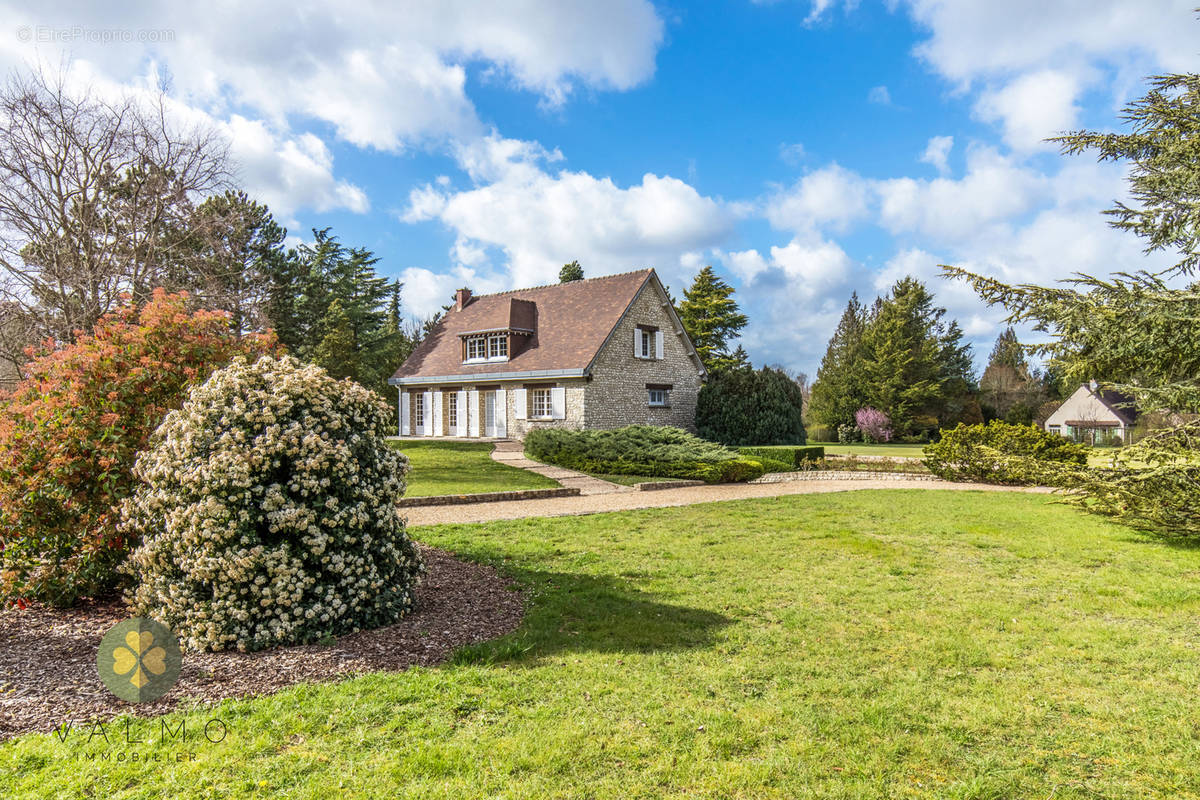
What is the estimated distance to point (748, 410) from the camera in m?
27.9

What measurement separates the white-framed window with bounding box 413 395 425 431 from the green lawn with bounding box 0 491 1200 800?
76.1 ft

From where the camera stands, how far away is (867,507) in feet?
39.5

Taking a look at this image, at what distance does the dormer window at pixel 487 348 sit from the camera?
26.6 m

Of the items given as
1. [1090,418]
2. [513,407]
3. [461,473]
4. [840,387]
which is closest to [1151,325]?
[461,473]

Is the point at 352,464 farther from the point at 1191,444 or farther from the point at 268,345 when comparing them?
the point at 1191,444

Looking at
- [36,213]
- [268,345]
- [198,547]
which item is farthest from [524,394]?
[198,547]

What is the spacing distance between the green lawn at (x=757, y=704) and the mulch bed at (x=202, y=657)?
24 cm

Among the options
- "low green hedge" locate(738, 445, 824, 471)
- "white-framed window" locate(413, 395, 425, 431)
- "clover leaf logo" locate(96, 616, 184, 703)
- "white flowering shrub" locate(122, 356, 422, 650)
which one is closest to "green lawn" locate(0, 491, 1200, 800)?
"clover leaf logo" locate(96, 616, 184, 703)

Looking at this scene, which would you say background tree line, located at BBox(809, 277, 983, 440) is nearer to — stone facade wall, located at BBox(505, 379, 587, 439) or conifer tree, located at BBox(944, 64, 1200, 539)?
stone facade wall, located at BBox(505, 379, 587, 439)

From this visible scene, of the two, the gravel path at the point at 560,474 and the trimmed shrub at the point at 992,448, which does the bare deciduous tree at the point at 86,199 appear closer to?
the gravel path at the point at 560,474

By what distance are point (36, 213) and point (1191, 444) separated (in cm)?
2509

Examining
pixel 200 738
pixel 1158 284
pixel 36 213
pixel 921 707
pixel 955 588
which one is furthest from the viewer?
pixel 36 213

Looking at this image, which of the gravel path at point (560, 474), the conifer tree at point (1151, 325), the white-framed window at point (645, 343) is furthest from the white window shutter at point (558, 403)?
the conifer tree at point (1151, 325)

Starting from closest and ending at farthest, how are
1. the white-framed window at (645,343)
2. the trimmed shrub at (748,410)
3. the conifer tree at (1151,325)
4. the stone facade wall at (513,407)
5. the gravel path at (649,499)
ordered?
the conifer tree at (1151,325)
the gravel path at (649,499)
the stone facade wall at (513,407)
the white-framed window at (645,343)
the trimmed shrub at (748,410)
